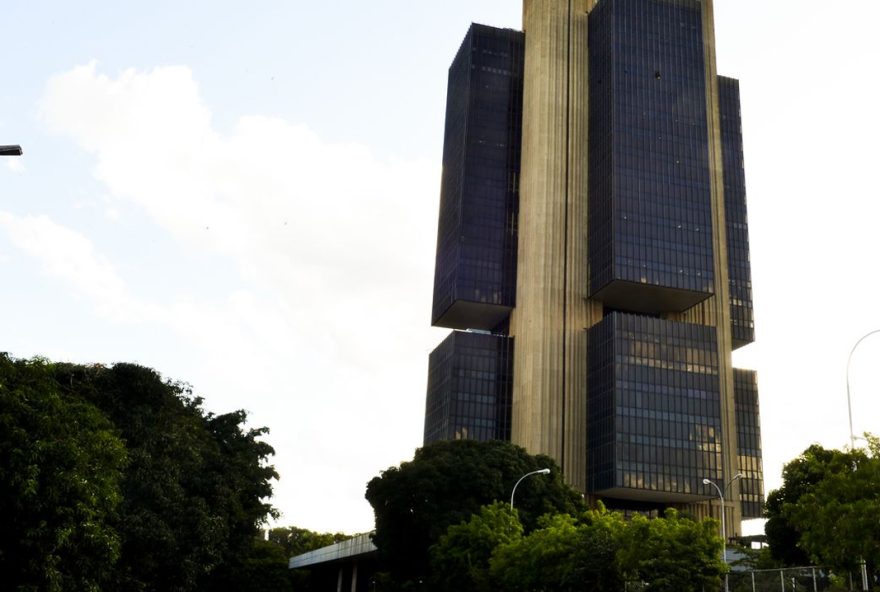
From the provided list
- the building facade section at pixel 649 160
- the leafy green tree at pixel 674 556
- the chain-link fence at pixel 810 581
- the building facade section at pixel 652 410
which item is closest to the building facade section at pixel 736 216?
the building facade section at pixel 649 160

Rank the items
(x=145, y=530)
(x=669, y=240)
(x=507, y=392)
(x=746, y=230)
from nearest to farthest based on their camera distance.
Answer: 1. (x=145, y=530)
2. (x=669, y=240)
3. (x=507, y=392)
4. (x=746, y=230)

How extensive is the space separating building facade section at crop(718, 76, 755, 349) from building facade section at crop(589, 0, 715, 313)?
54.8 feet

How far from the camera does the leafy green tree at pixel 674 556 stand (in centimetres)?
4616

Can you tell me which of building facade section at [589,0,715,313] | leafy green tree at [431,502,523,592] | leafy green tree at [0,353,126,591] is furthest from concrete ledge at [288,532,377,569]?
leafy green tree at [0,353,126,591]

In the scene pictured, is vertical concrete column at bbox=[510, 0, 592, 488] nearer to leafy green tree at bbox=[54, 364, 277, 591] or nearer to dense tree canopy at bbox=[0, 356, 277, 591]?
dense tree canopy at bbox=[0, 356, 277, 591]

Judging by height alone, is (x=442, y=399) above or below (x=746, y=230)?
below

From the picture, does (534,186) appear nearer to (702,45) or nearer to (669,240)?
(669,240)

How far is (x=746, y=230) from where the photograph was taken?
16488 centimetres

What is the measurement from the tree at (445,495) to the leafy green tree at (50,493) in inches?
1547

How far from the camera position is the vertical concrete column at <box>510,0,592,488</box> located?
456ft

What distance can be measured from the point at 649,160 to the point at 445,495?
82.8m

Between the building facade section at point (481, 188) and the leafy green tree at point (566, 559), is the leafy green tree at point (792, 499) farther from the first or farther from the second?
the building facade section at point (481, 188)

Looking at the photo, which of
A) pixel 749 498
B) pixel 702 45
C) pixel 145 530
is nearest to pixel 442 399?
pixel 749 498

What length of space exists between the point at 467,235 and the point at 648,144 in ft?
109
